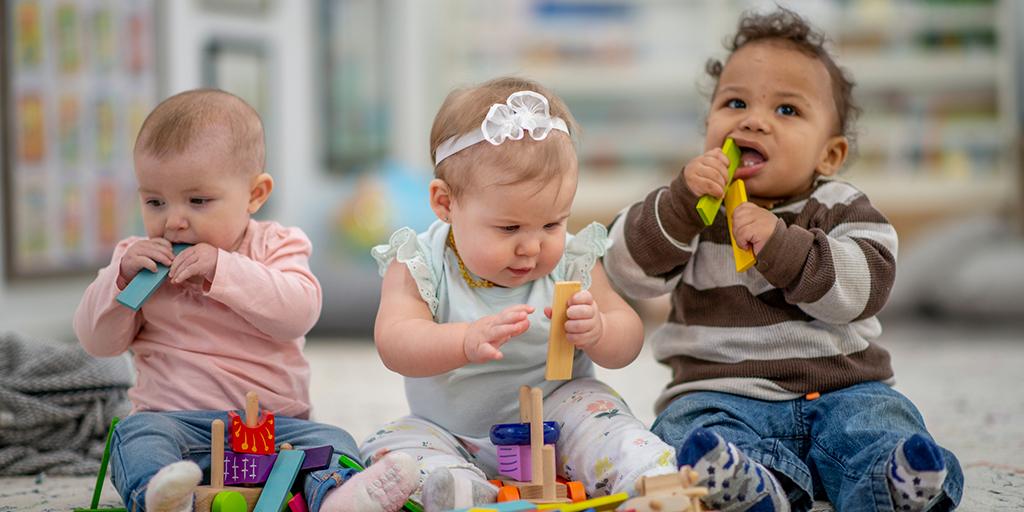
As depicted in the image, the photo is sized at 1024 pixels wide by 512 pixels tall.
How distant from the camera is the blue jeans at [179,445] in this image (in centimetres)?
108

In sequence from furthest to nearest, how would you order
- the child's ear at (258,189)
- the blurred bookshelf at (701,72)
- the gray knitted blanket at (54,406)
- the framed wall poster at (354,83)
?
the blurred bookshelf at (701,72) < the framed wall poster at (354,83) < the gray knitted blanket at (54,406) < the child's ear at (258,189)

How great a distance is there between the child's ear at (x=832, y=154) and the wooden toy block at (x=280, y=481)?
722 mm

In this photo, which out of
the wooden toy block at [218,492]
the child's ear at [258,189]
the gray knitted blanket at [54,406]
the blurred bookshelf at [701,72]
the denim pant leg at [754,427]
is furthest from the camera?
the blurred bookshelf at [701,72]

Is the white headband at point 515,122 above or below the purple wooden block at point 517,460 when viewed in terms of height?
above

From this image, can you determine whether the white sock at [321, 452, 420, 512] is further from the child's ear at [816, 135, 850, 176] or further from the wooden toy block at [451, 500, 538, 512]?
the child's ear at [816, 135, 850, 176]

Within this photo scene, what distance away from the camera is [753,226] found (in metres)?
1.23

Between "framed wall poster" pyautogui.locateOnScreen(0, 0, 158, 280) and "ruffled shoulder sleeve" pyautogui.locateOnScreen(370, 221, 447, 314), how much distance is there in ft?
4.84

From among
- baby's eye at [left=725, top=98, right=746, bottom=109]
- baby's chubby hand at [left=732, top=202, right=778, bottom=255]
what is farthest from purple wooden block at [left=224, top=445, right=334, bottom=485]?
baby's eye at [left=725, top=98, right=746, bottom=109]

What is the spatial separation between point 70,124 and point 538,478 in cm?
191

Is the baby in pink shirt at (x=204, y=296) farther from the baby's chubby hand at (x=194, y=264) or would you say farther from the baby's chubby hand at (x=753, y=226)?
the baby's chubby hand at (x=753, y=226)

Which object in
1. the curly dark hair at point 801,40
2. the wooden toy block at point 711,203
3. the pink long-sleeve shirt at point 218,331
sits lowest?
the pink long-sleeve shirt at point 218,331

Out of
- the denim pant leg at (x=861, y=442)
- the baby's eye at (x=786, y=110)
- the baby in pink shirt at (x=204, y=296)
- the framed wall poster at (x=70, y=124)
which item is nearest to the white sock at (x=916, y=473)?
the denim pant leg at (x=861, y=442)

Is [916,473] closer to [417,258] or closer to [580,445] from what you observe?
[580,445]

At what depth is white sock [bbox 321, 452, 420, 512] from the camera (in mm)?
1035
